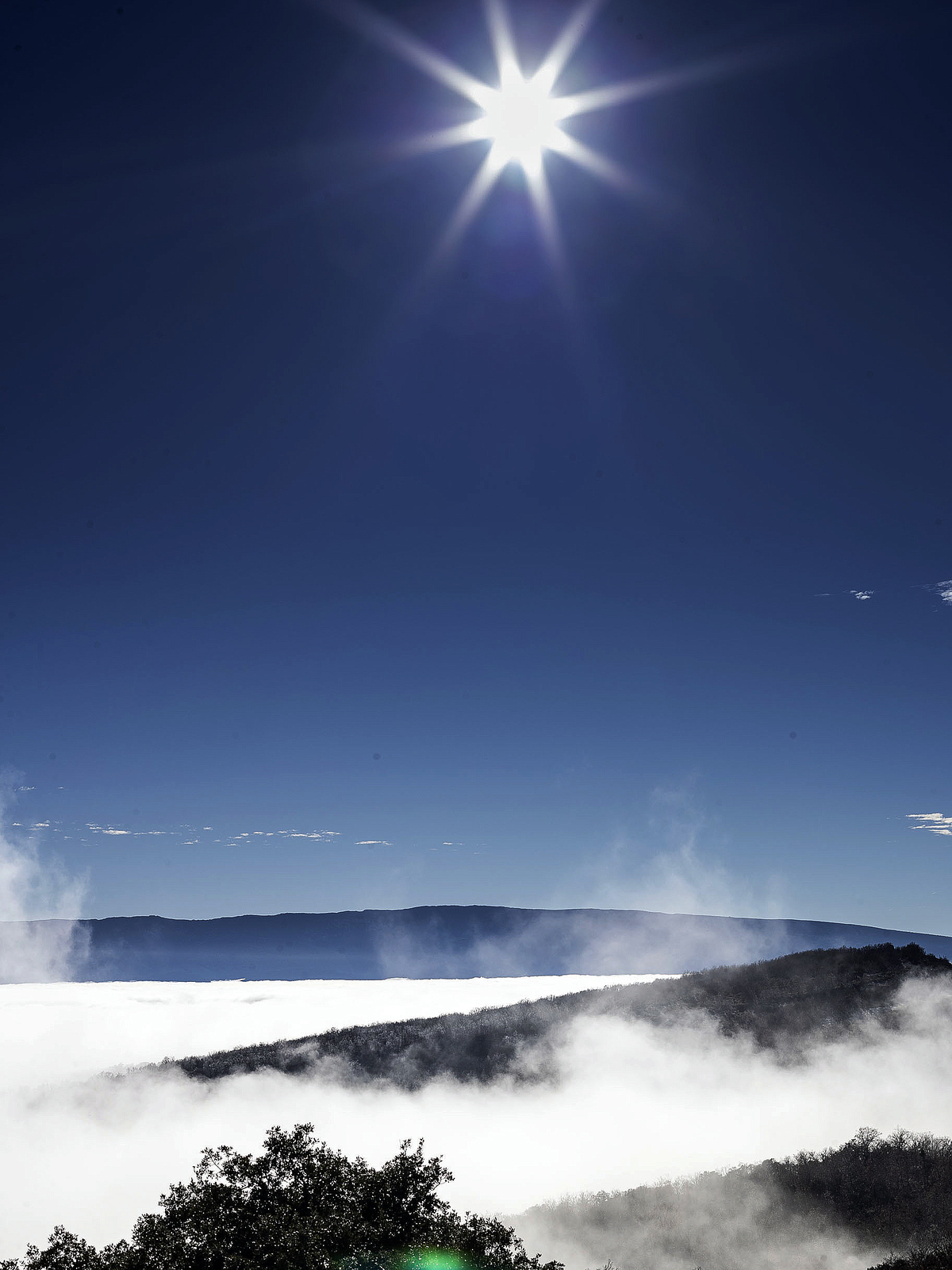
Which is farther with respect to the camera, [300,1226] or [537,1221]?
[537,1221]

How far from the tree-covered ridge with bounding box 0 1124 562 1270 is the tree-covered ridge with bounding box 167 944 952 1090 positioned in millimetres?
87358

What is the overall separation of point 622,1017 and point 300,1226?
108702 mm

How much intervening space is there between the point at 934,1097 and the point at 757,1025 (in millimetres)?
19653

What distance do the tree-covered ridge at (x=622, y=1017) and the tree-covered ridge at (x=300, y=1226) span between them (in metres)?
87.4

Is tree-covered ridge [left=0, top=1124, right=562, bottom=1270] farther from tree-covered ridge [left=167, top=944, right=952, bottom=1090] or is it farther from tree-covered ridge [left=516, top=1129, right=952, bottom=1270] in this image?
tree-covered ridge [left=167, top=944, right=952, bottom=1090]

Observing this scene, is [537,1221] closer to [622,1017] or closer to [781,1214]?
[781,1214]

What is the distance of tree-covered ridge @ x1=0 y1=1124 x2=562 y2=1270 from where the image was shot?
19.0m

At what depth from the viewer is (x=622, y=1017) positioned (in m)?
118

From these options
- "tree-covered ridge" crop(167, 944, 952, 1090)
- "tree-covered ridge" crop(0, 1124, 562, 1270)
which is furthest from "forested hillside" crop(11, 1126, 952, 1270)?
"tree-covered ridge" crop(167, 944, 952, 1090)

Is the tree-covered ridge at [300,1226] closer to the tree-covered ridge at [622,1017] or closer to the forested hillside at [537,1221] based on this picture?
the forested hillside at [537,1221]

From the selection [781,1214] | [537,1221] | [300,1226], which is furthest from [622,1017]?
[300,1226]

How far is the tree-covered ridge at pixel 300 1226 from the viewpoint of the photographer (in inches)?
749

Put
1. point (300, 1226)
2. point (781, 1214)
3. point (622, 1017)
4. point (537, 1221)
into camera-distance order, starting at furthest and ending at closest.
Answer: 1. point (622, 1017)
2. point (537, 1221)
3. point (781, 1214)
4. point (300, 1226)

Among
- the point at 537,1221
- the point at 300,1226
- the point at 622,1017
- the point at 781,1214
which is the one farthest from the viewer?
the point at 622,1017
